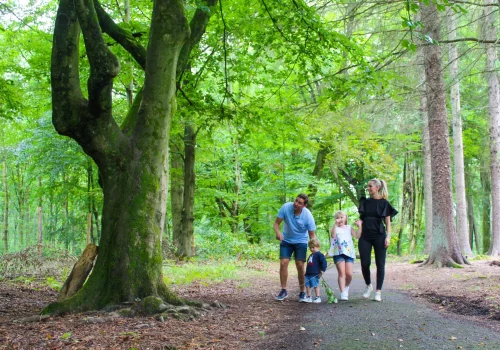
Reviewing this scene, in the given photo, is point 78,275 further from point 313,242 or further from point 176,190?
point 176,190

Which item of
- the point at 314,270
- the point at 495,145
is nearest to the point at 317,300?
the point at 314,270

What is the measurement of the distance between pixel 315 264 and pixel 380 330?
2885mm

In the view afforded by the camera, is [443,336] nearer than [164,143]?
Yes

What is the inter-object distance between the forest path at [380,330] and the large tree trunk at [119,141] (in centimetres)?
204

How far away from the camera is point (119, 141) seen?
6.55m

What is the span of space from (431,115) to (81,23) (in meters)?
10.4

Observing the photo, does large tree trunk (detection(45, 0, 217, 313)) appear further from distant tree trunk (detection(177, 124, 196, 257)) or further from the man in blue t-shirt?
distant tree trunk (detection(177, 124, 196, 257))

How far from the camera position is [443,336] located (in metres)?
4.70

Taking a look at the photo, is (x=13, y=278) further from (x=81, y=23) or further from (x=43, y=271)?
(x=81, y=23)

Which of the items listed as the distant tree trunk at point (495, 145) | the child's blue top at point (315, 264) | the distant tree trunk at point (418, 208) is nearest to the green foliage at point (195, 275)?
the child's blue top at point (315, 264)

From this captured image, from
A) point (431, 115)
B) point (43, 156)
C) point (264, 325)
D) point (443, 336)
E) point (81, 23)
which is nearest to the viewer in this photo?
point (443, 336)

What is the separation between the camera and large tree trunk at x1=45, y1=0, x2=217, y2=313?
6.14 meters

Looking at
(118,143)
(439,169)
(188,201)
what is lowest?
(188,201)

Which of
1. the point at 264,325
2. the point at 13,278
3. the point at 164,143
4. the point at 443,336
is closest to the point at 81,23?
the point at 164,143
